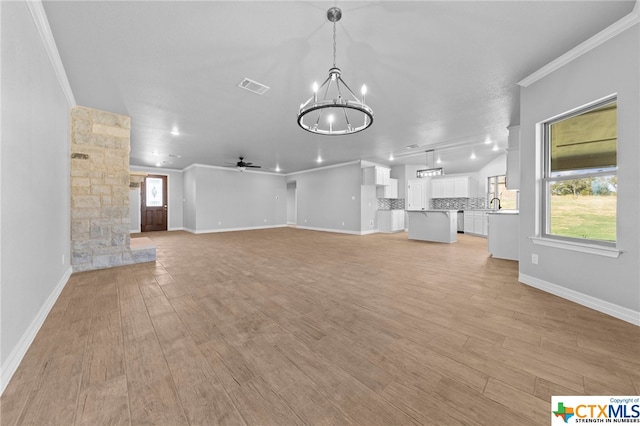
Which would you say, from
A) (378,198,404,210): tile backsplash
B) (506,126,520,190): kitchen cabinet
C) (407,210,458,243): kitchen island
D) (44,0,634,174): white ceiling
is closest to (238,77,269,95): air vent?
(44,0,634,174): white ceiling

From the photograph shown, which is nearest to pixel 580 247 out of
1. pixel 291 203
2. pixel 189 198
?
pixel 189 198

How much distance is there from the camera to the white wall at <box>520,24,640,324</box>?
2.14m

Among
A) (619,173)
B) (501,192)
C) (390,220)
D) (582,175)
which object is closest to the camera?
(619,173)

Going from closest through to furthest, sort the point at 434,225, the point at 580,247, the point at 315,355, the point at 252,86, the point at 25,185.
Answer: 1. the point at 315,355
2. the point at 25,185
3. the point at 580,247
4. the point at 252,86
5. the point at 434,225

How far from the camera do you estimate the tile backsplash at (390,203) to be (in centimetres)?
951

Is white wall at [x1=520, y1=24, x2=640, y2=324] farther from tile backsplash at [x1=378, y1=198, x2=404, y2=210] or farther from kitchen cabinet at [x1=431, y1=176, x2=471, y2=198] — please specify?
kitchen cabinet at [x1=431, y1=176, x2=471, y2=198]

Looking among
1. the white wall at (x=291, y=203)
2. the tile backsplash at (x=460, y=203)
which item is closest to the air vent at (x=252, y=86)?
the tile backsplash at (x=460, y=203)

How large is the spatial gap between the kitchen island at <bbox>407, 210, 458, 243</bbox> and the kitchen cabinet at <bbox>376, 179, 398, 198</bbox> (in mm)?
2078

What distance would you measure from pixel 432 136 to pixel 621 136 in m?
3.52

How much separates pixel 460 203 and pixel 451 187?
0.79 metres

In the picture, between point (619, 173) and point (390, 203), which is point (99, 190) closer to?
point (619, 173)

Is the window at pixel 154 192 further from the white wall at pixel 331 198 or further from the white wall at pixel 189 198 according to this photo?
the white wall at pixel 331 198

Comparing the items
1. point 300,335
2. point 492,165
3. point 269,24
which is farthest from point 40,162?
point 492,165

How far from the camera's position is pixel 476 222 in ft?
27.8
